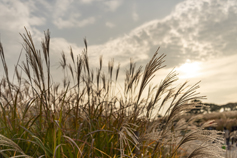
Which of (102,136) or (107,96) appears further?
(107,96)

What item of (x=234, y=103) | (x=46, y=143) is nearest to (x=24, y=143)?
(x=46, y=143)

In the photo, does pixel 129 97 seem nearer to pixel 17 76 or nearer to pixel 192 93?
pixel 192 93

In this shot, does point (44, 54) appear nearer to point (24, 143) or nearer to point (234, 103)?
point (24, 143)

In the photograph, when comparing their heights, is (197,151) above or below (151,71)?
below

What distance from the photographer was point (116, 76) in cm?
320

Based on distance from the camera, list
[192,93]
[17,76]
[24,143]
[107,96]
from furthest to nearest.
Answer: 1. [17,76]
2. [107,96]
3. [24,143]
4. [192,93]

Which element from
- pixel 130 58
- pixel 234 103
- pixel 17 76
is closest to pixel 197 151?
pixel 130 58

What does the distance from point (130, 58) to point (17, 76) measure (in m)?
1.96

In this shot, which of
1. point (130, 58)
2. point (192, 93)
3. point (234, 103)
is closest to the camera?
point (192, 93)

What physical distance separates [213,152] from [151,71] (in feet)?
3.01

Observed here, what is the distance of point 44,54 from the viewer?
72.7 inches

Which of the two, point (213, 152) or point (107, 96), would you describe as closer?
point (213, 152)

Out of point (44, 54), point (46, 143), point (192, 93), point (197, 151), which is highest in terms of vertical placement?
point (44, 54)

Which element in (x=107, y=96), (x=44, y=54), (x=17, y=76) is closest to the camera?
(x=44, y=54)
